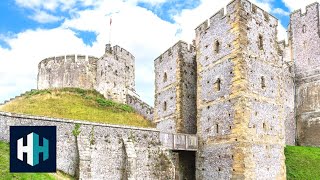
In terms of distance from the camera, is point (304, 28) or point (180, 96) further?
point (304, 28)

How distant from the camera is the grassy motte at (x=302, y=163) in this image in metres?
28.2

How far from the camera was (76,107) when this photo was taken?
39.2 meters

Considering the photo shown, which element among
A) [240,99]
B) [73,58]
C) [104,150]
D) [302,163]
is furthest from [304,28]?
[104,150]

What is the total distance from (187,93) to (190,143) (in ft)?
16.4

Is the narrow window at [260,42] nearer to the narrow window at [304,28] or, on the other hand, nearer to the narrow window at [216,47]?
the narrow window at [216,47]

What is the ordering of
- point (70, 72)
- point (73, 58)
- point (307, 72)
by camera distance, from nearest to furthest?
1. point (307, 72)
2. point (70, 72)
3. point (73, 58)

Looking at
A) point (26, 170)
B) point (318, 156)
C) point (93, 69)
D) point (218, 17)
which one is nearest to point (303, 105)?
point (318, 156)

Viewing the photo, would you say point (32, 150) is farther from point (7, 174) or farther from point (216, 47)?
point (216, 47)

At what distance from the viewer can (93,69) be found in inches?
1826

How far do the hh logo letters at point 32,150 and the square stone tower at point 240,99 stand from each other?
1223 centimetres

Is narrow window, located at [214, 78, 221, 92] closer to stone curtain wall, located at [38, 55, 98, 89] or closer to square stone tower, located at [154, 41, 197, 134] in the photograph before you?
square stone tower, located at [154, 41, 197, 134]

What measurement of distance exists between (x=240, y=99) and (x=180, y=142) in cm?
516

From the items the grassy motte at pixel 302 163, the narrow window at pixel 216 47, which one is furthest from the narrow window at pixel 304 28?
the narrow window at pixel 216 47

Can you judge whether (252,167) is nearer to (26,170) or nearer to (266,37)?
(266,37)
